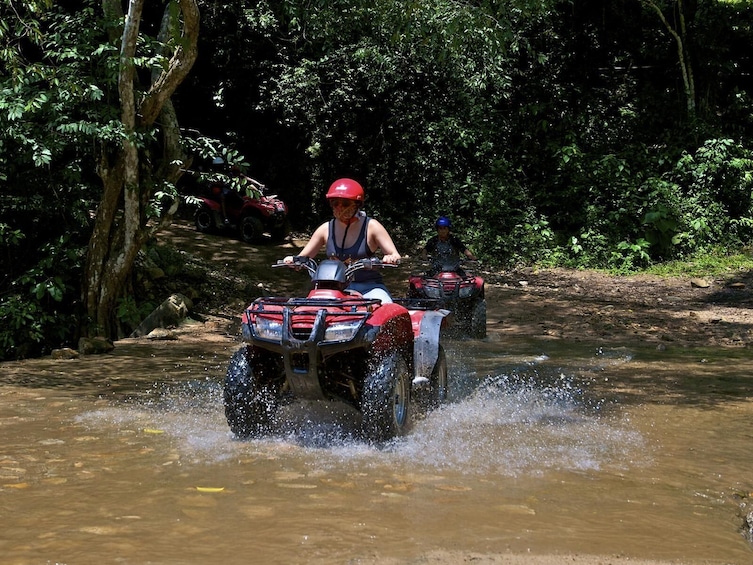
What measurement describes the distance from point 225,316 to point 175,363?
4.09 meters

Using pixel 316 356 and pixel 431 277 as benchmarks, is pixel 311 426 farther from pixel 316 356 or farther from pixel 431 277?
pixel 431 277

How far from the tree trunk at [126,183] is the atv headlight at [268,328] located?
614 cm

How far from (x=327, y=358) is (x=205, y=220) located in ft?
→ 51.5

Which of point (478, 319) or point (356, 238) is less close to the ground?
point (356, 238)

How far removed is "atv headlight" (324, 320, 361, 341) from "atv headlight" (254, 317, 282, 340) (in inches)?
12.4

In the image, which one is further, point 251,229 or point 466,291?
point 251,229

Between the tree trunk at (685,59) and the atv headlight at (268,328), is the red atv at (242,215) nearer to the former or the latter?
the tree trunk at (685,59)

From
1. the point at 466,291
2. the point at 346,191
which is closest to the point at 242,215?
the point at 466,291

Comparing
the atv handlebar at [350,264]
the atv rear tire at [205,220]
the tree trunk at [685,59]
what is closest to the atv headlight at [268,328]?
the atv handlebar at [350,264]

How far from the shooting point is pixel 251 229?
19.9 meters

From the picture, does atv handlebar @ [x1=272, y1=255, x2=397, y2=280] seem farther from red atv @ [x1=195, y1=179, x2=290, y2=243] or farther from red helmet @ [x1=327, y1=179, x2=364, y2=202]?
red atv @ [x1=195, y1=179, x2=290, y2=243]

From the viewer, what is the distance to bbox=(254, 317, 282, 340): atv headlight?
5.48 metres

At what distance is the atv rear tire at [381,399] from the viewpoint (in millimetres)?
5449

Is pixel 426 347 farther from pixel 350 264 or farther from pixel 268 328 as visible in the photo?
pixel 268 328
